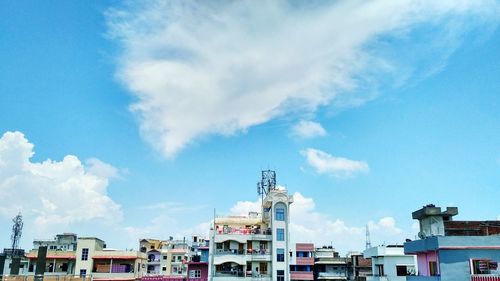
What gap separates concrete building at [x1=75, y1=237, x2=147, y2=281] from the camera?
212ft

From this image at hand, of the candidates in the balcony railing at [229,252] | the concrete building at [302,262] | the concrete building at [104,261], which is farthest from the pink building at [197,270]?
the concrete building at [302,262]

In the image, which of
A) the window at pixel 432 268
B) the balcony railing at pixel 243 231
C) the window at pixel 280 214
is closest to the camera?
the window at pixel 432 268

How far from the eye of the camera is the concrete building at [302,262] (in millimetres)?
72688

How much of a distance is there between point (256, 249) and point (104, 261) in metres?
22.8

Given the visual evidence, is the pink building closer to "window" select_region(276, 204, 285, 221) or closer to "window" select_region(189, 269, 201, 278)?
"window" select_region(189, 269, 201, 278)

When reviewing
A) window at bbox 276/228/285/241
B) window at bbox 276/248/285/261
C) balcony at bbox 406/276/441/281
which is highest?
window at bbox 276/228/285/241

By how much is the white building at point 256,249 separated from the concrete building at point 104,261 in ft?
40.0

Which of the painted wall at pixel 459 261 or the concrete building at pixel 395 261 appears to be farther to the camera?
the concrete building at pixel 395 261

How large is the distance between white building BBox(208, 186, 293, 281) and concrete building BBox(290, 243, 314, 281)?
7340mm

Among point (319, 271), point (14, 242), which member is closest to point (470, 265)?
point (319, 271)

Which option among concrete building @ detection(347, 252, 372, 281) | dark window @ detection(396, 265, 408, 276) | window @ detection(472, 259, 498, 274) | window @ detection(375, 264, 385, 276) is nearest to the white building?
window @ detection(375, 264, 385, 276)

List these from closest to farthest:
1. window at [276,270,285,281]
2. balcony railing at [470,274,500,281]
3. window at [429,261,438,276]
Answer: balcony railing at [470,274,500,281], window at [429,261,438,276], window at [276,270,285,281]

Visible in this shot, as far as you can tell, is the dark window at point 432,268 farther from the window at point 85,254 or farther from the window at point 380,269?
the window at point 85,254

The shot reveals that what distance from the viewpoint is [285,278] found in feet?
211
